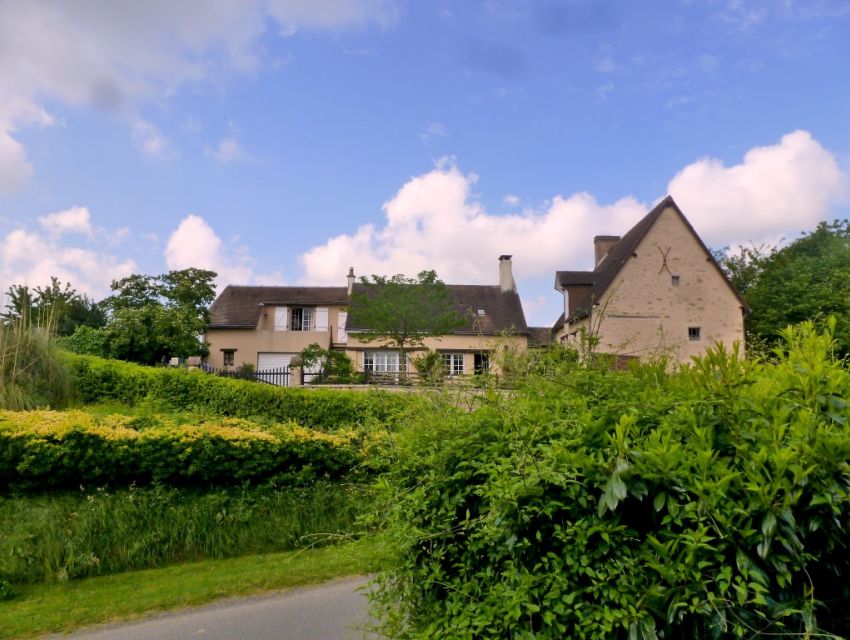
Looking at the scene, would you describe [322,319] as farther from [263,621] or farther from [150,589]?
[263,621]

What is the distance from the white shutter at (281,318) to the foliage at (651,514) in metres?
34.3

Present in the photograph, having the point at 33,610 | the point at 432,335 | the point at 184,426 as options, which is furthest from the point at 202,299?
the point at 33,610

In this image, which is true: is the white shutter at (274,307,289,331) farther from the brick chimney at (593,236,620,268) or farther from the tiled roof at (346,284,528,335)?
the brick chimney at (593,236,620,268)

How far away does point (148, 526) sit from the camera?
21.0 feet

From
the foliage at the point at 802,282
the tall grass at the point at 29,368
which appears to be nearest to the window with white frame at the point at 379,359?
the foliage at the point at 802,282

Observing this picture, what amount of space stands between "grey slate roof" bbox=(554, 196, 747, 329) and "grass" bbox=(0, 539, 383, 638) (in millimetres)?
20422

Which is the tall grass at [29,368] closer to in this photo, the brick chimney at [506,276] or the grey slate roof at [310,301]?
the grey slate roof at [310,301]

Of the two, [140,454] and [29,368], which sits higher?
[29,368]

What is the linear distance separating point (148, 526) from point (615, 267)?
24032mm

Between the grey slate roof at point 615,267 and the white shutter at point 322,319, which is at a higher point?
the grey slate roof at point 615,267

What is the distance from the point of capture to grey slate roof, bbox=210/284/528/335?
3481 cm

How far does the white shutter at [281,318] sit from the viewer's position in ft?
117

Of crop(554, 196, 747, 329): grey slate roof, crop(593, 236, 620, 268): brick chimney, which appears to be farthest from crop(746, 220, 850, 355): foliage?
crop(593, 236, 620, 268): brick chimney

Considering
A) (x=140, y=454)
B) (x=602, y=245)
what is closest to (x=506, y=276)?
(x=602, y=245)
